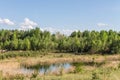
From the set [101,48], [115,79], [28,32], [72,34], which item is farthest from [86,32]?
[115,79]

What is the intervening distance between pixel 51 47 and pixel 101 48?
49.9ft

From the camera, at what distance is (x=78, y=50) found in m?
73.3

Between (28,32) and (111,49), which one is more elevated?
(28,32)

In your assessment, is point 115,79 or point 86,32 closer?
point 115,79

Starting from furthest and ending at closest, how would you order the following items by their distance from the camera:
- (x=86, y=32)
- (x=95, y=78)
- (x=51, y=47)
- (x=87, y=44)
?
(x=86, y=32), (x=51, y=47), (x=87, y=44), (x=95, y=78)

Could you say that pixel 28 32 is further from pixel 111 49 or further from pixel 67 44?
pixel 111 49

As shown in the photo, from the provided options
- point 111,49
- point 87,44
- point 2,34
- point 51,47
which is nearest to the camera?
point 111,49

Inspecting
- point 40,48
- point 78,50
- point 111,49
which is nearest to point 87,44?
point 78,50

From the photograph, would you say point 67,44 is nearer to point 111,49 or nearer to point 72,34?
point 111,49

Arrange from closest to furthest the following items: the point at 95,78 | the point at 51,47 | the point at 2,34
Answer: the point at 95,78
the point at 51,47
the point at 2,34

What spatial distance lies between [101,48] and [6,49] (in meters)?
27.4

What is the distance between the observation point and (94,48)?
225 feet

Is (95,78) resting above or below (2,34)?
below

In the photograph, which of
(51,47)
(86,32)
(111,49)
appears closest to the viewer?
(111,49)
